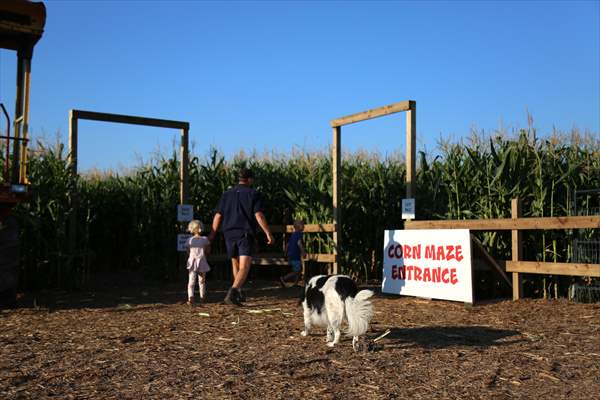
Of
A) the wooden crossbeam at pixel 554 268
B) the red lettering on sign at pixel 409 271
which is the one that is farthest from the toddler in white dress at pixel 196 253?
the wooden crossbeam at pixel 554 268

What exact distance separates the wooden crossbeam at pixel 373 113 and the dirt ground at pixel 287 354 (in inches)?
136

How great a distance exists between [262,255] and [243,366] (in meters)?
8.07

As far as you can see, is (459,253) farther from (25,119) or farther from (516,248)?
(25,119)

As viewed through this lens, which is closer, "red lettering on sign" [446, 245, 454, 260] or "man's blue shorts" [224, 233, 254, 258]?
"man's blue shorts" [224, 233, 254, 258]

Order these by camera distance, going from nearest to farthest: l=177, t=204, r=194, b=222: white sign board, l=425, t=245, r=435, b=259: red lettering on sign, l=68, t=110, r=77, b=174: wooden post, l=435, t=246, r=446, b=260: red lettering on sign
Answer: l=435, t=246, r=446, b=260: red lettering on sign < l=425, t=245, r=435, b=259: red lettering on sign < l=68, t=110, r=77, b=174: wooden post < l=177, t=204, r=194, b=222: white sign board

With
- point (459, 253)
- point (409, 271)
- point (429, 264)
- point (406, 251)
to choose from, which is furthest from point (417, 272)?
point (459, 253)

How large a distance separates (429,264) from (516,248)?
138 cm

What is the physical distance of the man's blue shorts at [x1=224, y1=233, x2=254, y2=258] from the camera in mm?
8820

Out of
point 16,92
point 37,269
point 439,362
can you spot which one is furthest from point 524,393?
point 37,269

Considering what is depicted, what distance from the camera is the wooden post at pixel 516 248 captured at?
9352 mm

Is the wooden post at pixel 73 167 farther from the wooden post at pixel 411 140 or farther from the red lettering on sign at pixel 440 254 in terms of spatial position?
the red lettering on sign at pixel 440 254

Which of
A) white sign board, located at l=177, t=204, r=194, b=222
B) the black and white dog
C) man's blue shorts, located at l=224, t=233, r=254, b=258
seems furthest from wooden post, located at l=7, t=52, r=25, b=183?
the black and white dog

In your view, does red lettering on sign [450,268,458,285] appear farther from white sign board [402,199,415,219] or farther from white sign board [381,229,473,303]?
white sign board [402,199,415,219]

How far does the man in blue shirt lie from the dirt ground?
54 centimetres
